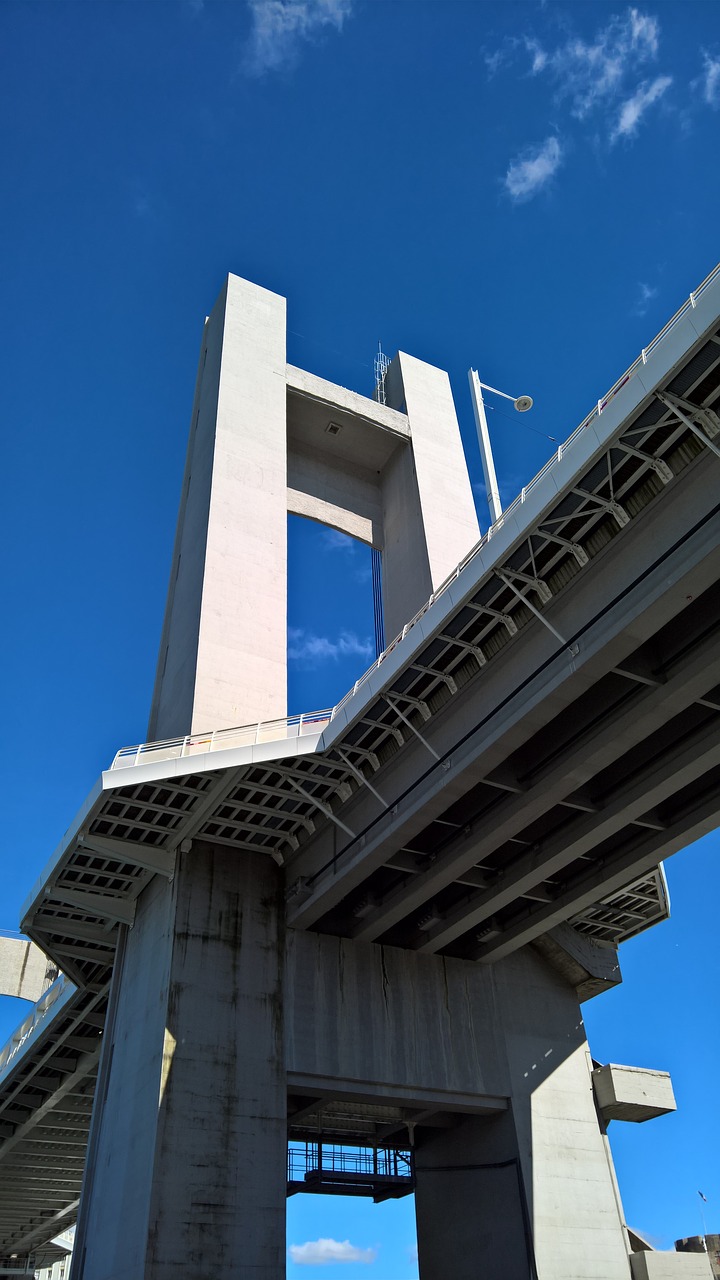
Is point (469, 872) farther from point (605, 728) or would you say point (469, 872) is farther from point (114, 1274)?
point (114, 1274)

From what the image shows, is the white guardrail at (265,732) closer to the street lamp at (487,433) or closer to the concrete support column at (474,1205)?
the street lamp at (487,433)

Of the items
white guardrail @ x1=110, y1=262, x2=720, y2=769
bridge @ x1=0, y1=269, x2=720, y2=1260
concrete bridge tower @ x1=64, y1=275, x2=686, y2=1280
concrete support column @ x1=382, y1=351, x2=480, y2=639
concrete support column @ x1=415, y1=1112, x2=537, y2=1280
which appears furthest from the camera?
concrete support column @ x1=382, y1=351, x2=480, y2=639

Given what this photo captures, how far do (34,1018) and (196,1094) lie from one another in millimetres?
27429

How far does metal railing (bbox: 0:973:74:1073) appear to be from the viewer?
46.0 meters

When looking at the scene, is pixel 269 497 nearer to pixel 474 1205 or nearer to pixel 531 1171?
pixel 531 1171

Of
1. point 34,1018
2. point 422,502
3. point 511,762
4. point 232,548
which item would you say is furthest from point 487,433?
point 34,1018

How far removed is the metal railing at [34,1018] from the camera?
46.0m

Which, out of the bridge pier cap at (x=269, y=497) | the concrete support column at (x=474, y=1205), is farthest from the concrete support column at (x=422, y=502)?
the concrete support column at (x=474, y=1205)

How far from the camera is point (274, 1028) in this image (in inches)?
1198

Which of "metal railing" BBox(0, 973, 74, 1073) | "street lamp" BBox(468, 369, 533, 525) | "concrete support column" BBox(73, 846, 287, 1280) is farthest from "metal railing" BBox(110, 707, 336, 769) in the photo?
"metal railing" BBox(0, 973, 74, 1073)

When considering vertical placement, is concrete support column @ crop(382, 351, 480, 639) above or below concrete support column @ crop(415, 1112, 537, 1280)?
above

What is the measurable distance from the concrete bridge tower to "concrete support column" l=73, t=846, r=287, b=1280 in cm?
6

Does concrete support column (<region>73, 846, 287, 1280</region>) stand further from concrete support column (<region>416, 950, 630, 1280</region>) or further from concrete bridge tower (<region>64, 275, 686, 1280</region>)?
concrete support column (<region>416, 950, 630, 1280</region>)

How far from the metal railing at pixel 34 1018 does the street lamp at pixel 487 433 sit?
27.6m
